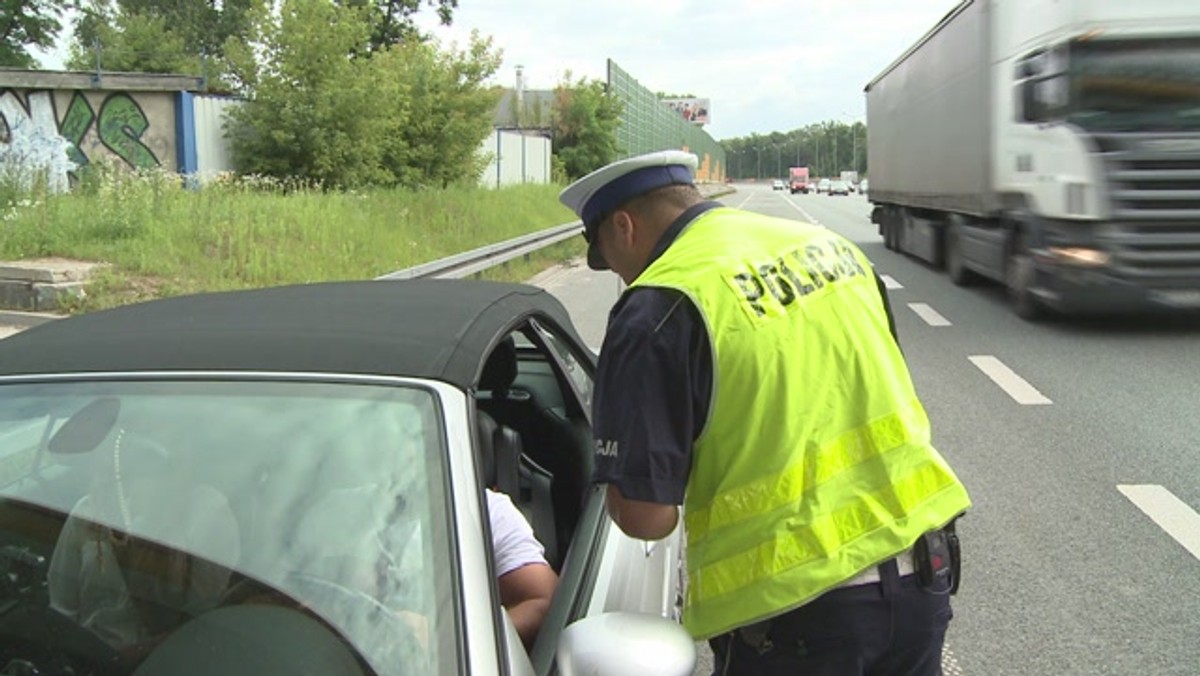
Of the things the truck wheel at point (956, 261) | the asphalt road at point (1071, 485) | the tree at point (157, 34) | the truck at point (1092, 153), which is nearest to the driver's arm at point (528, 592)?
the asphalt road at point (1071, 485)

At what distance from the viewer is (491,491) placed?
8.54 ft

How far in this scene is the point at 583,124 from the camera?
132 feet

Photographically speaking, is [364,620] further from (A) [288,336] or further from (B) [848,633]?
(B) [848,633]

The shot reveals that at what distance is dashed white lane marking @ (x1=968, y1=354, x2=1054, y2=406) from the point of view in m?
7.37

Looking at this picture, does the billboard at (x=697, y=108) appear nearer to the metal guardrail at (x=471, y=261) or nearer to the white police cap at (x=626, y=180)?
the metal guardrail at (x=471, y=261)

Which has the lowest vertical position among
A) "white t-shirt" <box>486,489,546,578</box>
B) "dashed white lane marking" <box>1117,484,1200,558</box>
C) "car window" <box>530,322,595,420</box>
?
"dashed white lane marking" <box>1117,484,1200,558</box>

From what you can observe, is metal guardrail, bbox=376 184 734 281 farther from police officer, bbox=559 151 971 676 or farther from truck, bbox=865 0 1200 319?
police officer, bbox=559 151 971 676

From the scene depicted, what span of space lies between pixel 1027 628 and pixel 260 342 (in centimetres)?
300

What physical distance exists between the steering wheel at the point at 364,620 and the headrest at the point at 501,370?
141 centimetres

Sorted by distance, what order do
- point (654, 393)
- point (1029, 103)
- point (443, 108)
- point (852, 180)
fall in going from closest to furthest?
point (654, 393) < point (1029, 103) < point (443, 108) < point (852, 180)

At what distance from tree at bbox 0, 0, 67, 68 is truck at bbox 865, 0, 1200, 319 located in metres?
41.7

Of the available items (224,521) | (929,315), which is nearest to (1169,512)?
(224,521)

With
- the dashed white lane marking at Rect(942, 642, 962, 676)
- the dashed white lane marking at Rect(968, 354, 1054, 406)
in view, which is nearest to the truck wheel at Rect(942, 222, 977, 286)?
the dashed white lane marking at Rect(968, 354, 1054, 406)

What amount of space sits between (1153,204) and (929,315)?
10.4 feet
